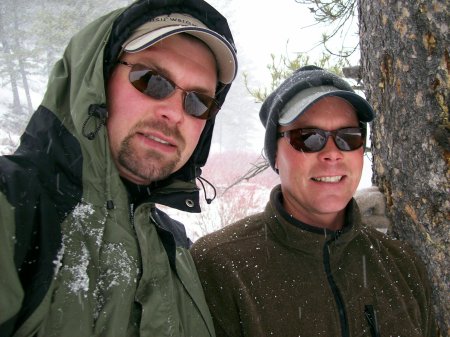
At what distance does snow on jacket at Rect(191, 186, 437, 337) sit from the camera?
1912mm

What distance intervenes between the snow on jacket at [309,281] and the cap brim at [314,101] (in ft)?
1.71

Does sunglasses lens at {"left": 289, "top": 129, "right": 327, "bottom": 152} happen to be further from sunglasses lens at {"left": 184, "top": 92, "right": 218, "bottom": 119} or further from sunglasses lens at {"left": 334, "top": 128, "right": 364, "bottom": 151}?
sunglasses lens at {"left": 184, "top": 92, "right": 218, "bottom": 119}

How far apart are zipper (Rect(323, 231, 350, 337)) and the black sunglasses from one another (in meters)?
0.51

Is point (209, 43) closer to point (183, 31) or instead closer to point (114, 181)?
point (183, 31)

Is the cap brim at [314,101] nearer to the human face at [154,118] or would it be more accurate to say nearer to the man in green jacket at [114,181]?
the man in green jacket at [114,181]

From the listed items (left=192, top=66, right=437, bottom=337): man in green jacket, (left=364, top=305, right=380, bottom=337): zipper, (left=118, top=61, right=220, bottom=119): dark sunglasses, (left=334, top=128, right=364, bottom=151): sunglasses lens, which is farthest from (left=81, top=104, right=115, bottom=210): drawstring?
(left=364, top=305, right=380, bottom=337): zipper

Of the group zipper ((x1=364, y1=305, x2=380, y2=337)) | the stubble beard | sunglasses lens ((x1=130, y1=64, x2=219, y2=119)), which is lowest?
zipper ((x1=364, y1=305, x2=380, y2=337))

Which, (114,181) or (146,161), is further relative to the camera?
(146,161)

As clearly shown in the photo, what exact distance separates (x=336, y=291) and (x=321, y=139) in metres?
→ 0.84

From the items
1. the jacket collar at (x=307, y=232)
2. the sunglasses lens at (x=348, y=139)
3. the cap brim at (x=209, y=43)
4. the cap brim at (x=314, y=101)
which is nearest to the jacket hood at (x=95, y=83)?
the cap brim at (x=209, y=43)

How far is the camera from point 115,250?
150cm

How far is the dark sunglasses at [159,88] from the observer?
1859 millimetres

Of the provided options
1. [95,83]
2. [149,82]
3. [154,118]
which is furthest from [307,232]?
[95,83]

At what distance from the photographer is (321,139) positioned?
217 centimetres
